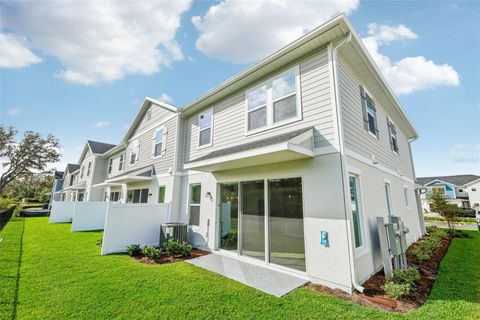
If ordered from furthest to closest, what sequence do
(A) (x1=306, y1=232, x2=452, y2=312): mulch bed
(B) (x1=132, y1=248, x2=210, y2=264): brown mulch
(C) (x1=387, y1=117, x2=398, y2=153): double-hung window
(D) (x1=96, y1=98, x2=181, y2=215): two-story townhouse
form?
(D) (x1=96, y1=98, x2=181, y2=215): two-story townhouse, (C) (x1=387, y1=117, x2=398, y2=153): double-hung window, (B) (x1=132, y1=248, x2=210, y2=264): brown mulch, (A) (x1=306, y1=232, x2=452, y2=312): mulch bed

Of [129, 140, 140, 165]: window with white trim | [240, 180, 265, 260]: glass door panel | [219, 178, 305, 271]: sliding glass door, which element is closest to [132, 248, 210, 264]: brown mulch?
[219, 178, 305, 271]: sliding glass door

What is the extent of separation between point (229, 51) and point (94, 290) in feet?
28.1

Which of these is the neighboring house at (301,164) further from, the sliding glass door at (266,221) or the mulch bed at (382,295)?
the mulch bed at (382,295)

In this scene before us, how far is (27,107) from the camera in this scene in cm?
1452

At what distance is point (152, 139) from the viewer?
39.9 feet

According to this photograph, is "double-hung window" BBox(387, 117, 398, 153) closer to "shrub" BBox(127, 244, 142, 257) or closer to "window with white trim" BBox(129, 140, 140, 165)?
"shrub" BBox(127, 244, 142, 257)

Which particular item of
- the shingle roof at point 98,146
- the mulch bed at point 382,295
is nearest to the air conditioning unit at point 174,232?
the mulch bed at point 382,295

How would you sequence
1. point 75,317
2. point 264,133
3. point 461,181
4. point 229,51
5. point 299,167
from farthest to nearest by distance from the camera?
point 461,181
point 229,51
point 264,133
point 299,167
point 75,317

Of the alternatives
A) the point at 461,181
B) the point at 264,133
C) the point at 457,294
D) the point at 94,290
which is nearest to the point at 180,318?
the point at 94,290

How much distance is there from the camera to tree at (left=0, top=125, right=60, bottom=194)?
28438 millimetres

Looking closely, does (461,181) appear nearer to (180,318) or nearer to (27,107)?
(180,318)

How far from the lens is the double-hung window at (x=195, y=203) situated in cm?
869

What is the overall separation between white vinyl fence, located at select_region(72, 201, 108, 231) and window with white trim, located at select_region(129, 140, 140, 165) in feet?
11.3

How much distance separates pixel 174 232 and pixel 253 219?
365 cm
